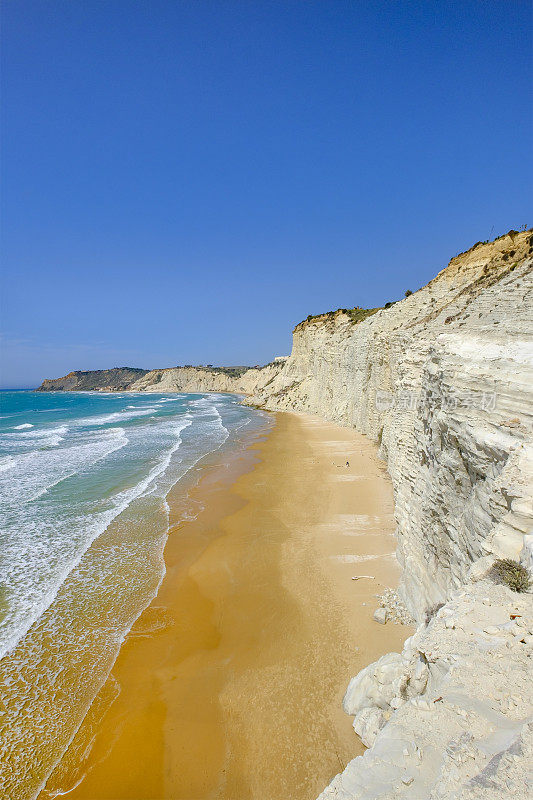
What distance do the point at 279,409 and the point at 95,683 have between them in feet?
172

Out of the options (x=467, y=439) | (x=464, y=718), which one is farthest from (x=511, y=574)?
(x=467, y=439)

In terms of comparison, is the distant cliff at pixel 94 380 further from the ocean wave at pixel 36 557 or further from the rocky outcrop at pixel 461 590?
the rocky outcrop at pixel 461 590

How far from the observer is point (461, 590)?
4352mm

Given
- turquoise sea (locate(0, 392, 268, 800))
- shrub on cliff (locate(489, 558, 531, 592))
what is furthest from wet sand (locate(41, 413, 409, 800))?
shrub on cliff (locate(489, 558, 531, 592))

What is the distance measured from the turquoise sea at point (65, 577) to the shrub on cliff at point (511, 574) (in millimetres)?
7136

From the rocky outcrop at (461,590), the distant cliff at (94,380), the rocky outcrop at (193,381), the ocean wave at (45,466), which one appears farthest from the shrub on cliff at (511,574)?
the distant cliff at (94,380)

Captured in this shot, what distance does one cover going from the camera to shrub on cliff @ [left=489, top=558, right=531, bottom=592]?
12.7ft

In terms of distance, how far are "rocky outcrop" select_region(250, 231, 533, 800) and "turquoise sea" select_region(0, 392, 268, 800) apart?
5.12 metres

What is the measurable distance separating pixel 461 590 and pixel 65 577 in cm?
1040

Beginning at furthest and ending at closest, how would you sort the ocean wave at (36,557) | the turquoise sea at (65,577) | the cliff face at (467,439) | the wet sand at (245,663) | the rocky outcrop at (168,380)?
1. the rocky outcrop at (168,380)
2. the ocean wave at (36,557)
3. the turquoise sea at (65,577)
4. the wet sand at (245,663)
5. the cliff face at (467,439)

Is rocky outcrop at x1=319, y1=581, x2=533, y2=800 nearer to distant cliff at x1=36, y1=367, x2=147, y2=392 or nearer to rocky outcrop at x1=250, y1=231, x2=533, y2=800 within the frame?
rocky outcrop at x1=250, y1=231, x2=533, y2=800

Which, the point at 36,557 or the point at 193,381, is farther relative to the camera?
the point at 193,381

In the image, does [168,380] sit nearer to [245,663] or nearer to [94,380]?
[94,380]

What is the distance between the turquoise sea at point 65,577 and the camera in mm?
6473
